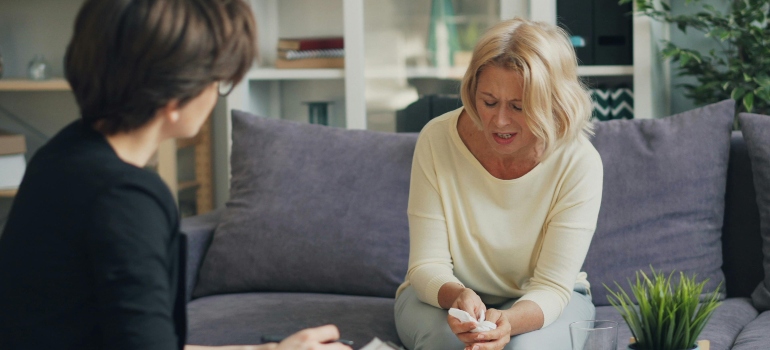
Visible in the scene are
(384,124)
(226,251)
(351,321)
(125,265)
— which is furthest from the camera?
(384,124)

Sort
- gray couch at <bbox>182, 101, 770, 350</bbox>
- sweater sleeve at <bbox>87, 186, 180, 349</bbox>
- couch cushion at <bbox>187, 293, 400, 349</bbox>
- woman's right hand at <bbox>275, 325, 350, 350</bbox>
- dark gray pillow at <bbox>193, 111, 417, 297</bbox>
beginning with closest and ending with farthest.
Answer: sweater sleeve at <bbox>87, 186, 180, 349</bbox> < woman's right hand at <bbox>275, 325, 350, 350</bbox> < couch cushion at <bbox>187, 293, 400, 349</bbox> < gray couch at <bbox>182, 101, 770, 350</bbox> < dark gray pillow at <bbox>193, 111, 417, 297</bbox>

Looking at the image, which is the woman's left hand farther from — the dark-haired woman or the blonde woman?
the dark-haired woman

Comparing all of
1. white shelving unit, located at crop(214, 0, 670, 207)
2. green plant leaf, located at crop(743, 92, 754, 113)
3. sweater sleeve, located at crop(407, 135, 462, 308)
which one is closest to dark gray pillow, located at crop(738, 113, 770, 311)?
green plant leaf, located at crop(743, 92, 754, 113)

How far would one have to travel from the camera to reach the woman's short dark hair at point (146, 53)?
83cm

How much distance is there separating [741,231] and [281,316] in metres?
1.08

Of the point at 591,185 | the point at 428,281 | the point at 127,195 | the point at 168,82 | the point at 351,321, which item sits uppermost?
the point at 168,82

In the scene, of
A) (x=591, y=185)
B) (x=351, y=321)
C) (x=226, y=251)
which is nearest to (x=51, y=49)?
(x=226, y=251)

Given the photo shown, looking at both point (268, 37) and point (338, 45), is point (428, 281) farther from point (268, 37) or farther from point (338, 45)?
point (268, 37)

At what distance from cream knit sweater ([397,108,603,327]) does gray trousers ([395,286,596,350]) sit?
0.11ft

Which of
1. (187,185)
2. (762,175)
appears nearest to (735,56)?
(762,175)

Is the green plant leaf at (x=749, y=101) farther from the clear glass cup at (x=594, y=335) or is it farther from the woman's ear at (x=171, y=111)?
the woman's ear at (x=171, y=111)

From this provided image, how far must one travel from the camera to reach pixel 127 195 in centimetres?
83

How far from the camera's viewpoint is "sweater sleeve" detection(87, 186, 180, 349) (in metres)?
0.81

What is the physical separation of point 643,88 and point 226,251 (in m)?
1.30
